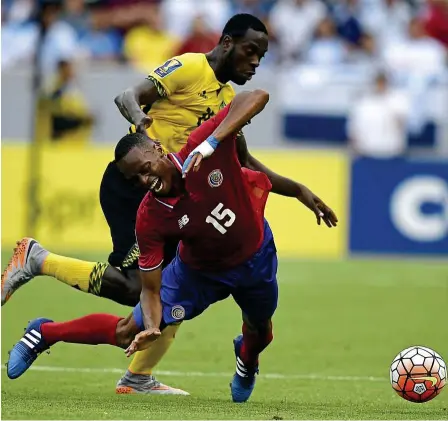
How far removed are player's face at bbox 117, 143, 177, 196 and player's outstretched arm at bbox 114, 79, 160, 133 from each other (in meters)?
0.44

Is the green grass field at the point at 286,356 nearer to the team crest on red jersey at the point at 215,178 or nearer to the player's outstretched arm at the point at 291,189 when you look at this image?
the player's outstretched arm at the point at 291,189

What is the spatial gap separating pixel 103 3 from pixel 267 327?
1447 centimetres

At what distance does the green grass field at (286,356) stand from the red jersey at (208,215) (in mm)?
925

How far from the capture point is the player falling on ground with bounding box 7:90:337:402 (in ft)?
23.3

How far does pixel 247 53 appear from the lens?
25.8 feet

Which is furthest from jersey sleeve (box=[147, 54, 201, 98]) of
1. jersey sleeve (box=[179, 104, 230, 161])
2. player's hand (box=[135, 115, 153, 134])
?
jersey sleeve (box=[179, 104, 230, 161])


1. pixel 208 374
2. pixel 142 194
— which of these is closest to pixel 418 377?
pixel 208 374

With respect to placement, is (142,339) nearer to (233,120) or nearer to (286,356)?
(233,120)

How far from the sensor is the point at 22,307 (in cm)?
1286

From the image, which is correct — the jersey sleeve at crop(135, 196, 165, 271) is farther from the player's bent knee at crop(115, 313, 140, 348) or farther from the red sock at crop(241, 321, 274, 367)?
the red sock at crop(241, 321, 274, 367)

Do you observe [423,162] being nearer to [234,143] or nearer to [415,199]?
[415,199]

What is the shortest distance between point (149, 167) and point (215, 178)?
1.64 feet

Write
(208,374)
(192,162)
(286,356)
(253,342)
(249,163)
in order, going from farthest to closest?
(286,356)
(208,374)
(249,163)
(253,342)
(192,162)

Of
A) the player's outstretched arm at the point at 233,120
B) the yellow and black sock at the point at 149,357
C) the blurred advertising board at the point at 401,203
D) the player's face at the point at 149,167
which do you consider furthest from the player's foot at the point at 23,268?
the blurred advertising board at the point at 401,203
